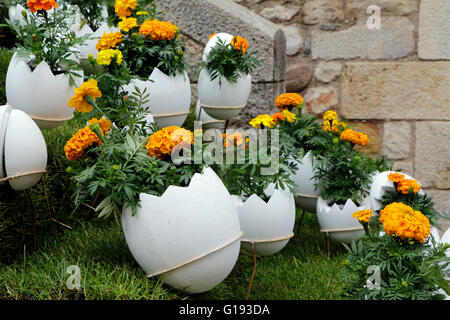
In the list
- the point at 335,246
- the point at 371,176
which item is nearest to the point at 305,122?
the point at 371,176

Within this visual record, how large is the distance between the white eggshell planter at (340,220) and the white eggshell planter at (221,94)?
2.01 feet

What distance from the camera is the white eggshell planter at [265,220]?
1981 mm

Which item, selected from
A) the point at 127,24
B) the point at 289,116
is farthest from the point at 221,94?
the point at 127,24

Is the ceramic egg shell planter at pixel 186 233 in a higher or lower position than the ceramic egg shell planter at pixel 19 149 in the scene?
lower

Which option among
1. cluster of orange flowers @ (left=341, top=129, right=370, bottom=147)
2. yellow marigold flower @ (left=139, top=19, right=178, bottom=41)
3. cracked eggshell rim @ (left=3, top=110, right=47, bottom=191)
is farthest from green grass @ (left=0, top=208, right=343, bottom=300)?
yellow marigold flower @ (left=139, top=19, right=178, bottom=41)

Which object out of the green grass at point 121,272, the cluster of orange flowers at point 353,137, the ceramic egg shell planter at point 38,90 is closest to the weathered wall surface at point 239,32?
the cluster of orange flowers at point 353,137

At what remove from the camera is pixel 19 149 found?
1702mm

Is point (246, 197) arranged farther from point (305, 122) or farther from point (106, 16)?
point (106, 16)

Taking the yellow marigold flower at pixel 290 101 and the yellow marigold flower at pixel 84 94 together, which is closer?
the yellow marigold flower at pixel 84 94

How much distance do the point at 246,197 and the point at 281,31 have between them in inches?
62.9

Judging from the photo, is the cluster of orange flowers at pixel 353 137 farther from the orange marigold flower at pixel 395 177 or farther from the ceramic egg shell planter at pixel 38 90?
the ceramic egg shell planter at pixel 38 90

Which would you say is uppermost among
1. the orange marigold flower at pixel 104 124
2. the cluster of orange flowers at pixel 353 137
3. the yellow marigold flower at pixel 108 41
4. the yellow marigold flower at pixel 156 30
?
the yellow marigold flower at pixel 156 30

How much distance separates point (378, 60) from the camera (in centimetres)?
337

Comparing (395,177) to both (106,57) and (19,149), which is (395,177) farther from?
(19,149)
